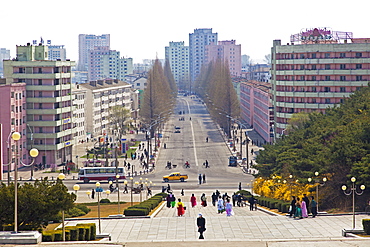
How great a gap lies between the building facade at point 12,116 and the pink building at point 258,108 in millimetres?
46034

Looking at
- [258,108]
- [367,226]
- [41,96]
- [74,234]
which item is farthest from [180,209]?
[258,108]

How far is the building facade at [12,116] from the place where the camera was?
298 feet

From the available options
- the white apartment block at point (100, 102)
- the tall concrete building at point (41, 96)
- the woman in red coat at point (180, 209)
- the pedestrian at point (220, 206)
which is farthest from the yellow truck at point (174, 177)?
the white apartment block at point (100, 102)

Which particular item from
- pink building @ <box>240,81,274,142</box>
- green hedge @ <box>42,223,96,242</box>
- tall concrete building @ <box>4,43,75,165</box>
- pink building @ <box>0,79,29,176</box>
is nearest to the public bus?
pink building @ <box>0,79,29,176</box>

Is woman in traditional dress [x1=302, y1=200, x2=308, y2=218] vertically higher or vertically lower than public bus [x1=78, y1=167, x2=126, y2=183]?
higher

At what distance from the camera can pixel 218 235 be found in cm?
3541

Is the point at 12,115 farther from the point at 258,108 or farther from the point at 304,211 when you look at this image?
the point at 258,108

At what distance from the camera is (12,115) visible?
303 ft

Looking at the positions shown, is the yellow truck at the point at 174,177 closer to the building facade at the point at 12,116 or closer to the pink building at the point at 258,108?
the building facade at the point at 12,116

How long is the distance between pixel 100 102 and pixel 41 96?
179 ft

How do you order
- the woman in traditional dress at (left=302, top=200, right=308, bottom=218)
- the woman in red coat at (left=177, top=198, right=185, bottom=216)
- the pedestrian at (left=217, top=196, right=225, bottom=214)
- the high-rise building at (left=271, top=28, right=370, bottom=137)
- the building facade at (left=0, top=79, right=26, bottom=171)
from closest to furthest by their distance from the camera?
the woman in traditional dress at (left=302, top=200, right=308, bottom=218)
the woman in red coat at (left=177, top=198, right=185, bottom=216)
the pedestrian at (left=217, top=196, right=225, bottom=214)
the building facade at (left=0, top=79, right=26, bottom=171)
the high-rise building at (left=271, top=28, right=370, bottom=137)

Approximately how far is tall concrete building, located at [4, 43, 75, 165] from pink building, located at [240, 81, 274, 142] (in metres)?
41.4

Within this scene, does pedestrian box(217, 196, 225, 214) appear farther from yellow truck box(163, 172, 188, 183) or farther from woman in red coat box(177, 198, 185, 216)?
yellow truck box(163, 172, 188, 183)

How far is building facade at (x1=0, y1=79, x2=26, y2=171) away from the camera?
90.9 meters
